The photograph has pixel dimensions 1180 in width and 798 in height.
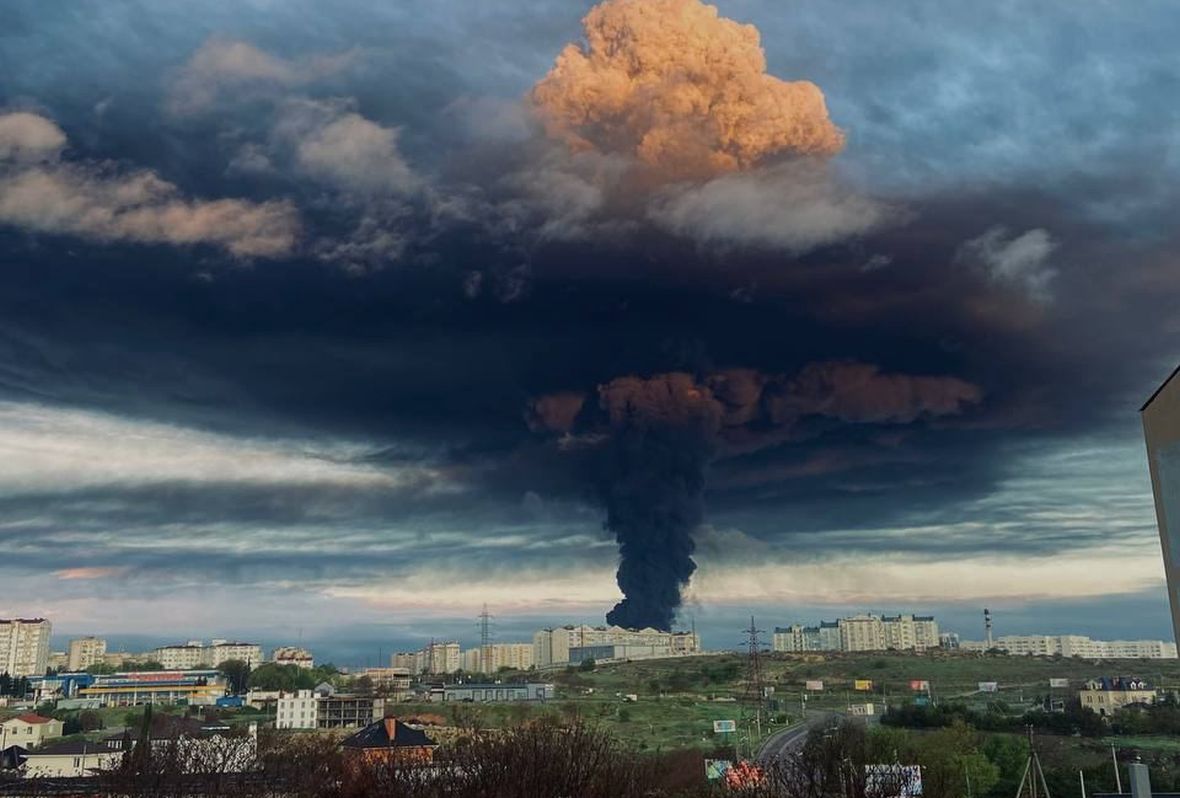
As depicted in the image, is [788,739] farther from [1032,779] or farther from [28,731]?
[28,731]

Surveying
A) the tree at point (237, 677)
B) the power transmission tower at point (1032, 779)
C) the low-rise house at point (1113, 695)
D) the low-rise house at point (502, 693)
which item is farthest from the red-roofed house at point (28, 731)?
the low-rise house at point (1113, 695)

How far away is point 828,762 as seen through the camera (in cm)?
3969

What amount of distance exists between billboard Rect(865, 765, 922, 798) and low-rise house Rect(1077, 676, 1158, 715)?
73.1 m

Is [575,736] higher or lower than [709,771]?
higher

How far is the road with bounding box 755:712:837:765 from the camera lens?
66.8m

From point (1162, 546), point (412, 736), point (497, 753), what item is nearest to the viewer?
point (1162, 546)

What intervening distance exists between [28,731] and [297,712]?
88.3ft

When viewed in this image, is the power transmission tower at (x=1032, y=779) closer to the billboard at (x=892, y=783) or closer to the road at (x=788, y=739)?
the billboard at (x=892, y=783)

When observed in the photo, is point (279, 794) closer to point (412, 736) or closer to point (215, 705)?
point (412, 736)

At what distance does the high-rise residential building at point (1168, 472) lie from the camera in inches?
734

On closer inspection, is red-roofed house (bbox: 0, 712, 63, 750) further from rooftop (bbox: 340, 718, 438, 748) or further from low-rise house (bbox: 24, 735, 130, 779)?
rooftop (bbox: 340, 718, 438, 748)

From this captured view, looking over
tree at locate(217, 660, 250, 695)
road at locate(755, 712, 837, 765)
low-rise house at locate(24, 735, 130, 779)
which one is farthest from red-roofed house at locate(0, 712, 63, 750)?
tree at locate(217, 660, 250, 695)

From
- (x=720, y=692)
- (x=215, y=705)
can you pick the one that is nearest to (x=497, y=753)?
(x=720, y=692)

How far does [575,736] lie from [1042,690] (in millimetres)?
114103
